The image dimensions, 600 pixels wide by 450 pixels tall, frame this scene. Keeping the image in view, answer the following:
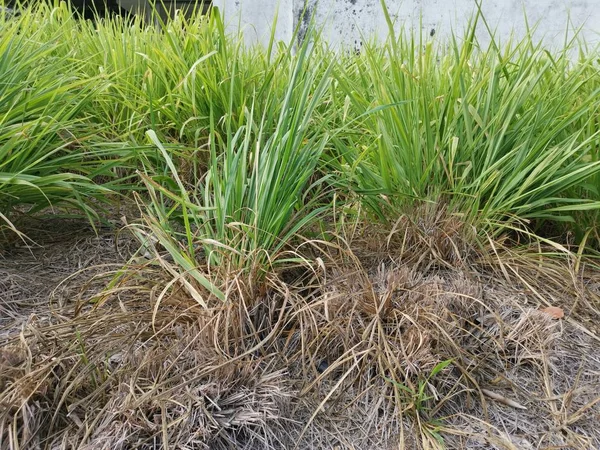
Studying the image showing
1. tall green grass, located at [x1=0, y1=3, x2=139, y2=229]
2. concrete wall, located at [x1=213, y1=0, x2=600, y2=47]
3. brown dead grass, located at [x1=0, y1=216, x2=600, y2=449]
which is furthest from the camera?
concrete wall, located at [x1=213, y1=0, x2=600, y2=47]


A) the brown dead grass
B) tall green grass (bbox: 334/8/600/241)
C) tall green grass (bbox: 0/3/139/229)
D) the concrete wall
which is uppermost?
the concrete wall

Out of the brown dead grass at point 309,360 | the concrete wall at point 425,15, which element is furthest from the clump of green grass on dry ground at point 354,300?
the concrete wall at point 425,15

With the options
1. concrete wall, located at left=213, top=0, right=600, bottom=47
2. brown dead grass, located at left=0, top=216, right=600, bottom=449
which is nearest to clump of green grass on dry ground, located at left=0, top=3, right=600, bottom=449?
brown dead grass, located at left=0, top=216, right=600, bottom=449

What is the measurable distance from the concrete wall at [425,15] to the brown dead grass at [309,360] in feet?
8.58

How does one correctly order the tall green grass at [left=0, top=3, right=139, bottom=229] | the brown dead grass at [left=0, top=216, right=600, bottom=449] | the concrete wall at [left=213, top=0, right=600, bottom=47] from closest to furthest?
the brown dead grass at [left=0, top=216, right=600, bottom=449], the tall green grass at [left=0, top=3, right=139, bottom=229], the concrete wall at [left=213, top=0, right=600, bottom=47]

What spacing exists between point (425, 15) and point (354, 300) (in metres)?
3.11

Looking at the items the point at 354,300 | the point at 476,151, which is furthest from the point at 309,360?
the point at 476,151

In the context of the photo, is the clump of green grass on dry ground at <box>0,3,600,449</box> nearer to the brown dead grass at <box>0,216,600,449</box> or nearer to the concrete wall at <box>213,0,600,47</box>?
the brown dead grass at <box>0,216,600,449</box>

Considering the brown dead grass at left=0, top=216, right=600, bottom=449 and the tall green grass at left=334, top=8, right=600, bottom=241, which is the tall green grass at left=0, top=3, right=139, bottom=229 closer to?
the brown dead grass at left=0, top=216, right=600, bottom=449

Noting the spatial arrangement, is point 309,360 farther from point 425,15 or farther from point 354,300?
point 425,15

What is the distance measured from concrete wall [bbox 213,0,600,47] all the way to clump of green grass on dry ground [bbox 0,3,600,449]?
2060mm

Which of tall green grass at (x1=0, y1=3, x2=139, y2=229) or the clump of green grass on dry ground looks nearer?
the clump of green grass on dry ground

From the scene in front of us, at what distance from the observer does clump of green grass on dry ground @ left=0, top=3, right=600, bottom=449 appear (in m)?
1.12

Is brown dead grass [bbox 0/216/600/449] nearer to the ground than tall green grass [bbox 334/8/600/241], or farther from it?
nearer to the ground
